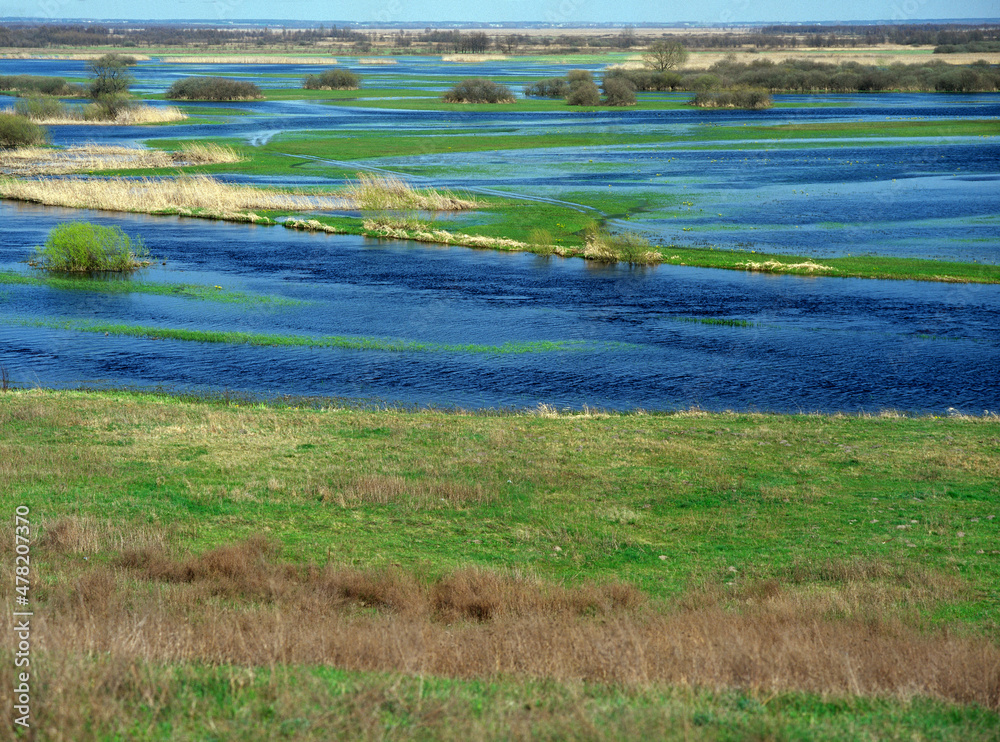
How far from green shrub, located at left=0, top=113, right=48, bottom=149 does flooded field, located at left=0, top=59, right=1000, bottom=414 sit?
31.8 metres

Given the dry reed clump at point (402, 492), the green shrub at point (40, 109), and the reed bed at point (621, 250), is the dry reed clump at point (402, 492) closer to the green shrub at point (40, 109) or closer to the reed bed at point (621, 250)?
the reed bed at point (621, 250)

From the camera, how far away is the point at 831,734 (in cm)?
833

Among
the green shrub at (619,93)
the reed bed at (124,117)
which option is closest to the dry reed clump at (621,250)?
the reed bed at (124,117)

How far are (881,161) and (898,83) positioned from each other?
9775 centimetres

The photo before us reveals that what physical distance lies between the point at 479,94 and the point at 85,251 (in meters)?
116

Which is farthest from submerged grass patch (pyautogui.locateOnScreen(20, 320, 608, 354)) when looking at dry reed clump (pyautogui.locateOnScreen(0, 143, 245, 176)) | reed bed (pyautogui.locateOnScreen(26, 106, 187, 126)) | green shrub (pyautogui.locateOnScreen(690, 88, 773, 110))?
green shrub (pyautogui.locateOnScreen(690, 88, 773, 110))

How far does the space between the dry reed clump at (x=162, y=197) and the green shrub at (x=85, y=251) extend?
53.1 feet

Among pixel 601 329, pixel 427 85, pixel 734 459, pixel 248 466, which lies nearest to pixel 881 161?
pixel 601 329

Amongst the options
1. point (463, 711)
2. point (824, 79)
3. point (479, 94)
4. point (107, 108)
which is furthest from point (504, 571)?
point (824, 79)

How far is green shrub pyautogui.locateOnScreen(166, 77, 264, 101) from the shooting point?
159 m

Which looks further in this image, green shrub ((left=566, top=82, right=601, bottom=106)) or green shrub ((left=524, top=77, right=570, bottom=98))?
green shrub ((left=524, top=77, right=570, bottom=98))

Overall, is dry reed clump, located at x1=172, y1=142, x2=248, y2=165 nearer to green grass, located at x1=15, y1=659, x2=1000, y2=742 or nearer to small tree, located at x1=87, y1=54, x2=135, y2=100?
small tree, located at x1=87, y1=54, x2=135, y2=100

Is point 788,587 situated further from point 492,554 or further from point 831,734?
point 831,734

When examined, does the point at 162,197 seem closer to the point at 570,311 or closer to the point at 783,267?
the point at 570,311
